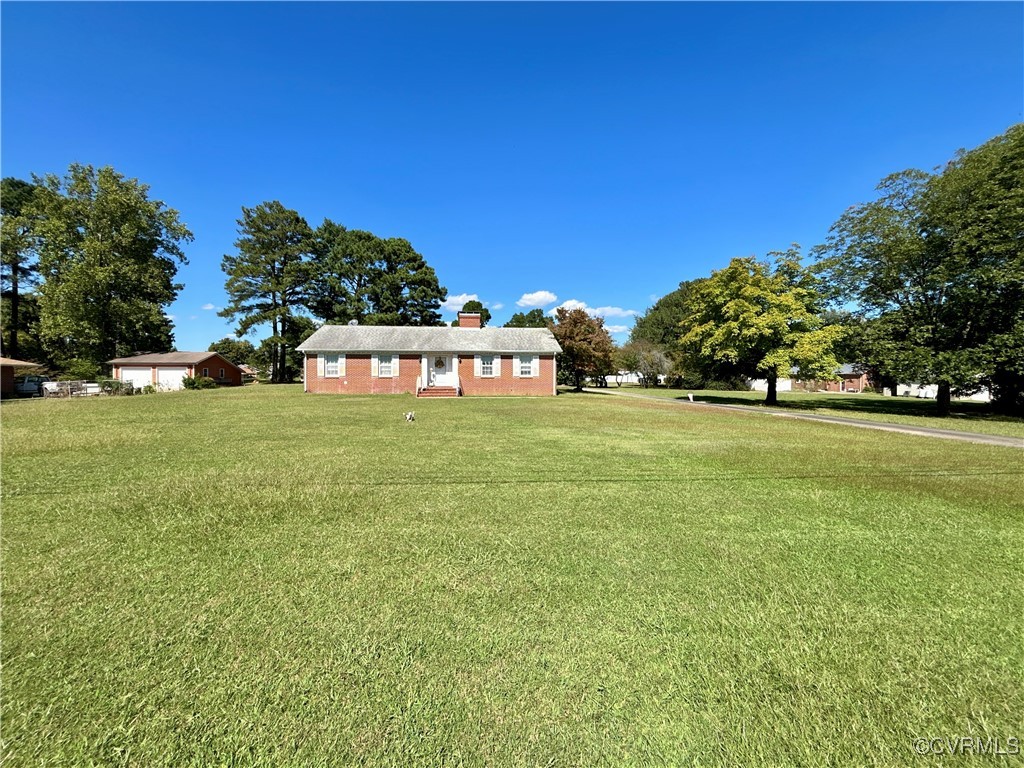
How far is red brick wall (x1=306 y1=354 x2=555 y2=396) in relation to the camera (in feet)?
88.5

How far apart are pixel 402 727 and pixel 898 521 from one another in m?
5.73

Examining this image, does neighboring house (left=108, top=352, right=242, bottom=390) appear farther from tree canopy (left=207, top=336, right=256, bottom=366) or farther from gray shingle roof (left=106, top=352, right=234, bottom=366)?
tree canopy (left=207, top=336, right=256, bottom=366)

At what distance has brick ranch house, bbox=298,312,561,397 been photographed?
2703cm

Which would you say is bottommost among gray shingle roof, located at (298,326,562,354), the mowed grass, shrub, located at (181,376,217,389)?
the mowed grass

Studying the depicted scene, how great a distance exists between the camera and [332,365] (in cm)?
2716

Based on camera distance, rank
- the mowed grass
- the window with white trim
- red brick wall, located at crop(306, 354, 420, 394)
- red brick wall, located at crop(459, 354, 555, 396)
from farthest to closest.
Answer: red brick wall, located at crop(459, 354, 555, 396)
the window with white trim
red brick wall, located at crop(306, 354, 420, 394)
the mowed grass

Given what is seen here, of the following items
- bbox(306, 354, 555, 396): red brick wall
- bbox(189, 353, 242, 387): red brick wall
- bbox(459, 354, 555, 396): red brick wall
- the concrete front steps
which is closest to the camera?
the concrete front steps

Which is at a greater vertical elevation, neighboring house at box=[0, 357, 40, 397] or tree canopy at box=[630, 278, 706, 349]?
tree canopy at box=[630, 278, 706, 349]

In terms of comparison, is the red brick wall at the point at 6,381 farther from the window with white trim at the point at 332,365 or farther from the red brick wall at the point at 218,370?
the window with white trim at the point at 332,365

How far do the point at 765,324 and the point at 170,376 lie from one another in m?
43.0

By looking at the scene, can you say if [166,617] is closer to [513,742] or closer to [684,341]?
[513,742]

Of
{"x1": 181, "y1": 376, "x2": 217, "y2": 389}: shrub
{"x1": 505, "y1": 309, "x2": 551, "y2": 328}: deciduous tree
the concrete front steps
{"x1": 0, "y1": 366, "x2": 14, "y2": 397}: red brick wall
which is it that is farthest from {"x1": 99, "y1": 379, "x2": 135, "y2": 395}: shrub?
{"x1": 505, "y1": 309, "x2": 551, "y2": 328}: deciduous tree

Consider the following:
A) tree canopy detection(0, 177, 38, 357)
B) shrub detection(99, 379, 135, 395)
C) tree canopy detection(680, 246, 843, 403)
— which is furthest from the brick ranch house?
tree canopy detection(0, 177, 38, 357)

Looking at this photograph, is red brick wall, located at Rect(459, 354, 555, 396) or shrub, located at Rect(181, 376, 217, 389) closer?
red brick wall, located at Rect(459, 354, 555, 396)
